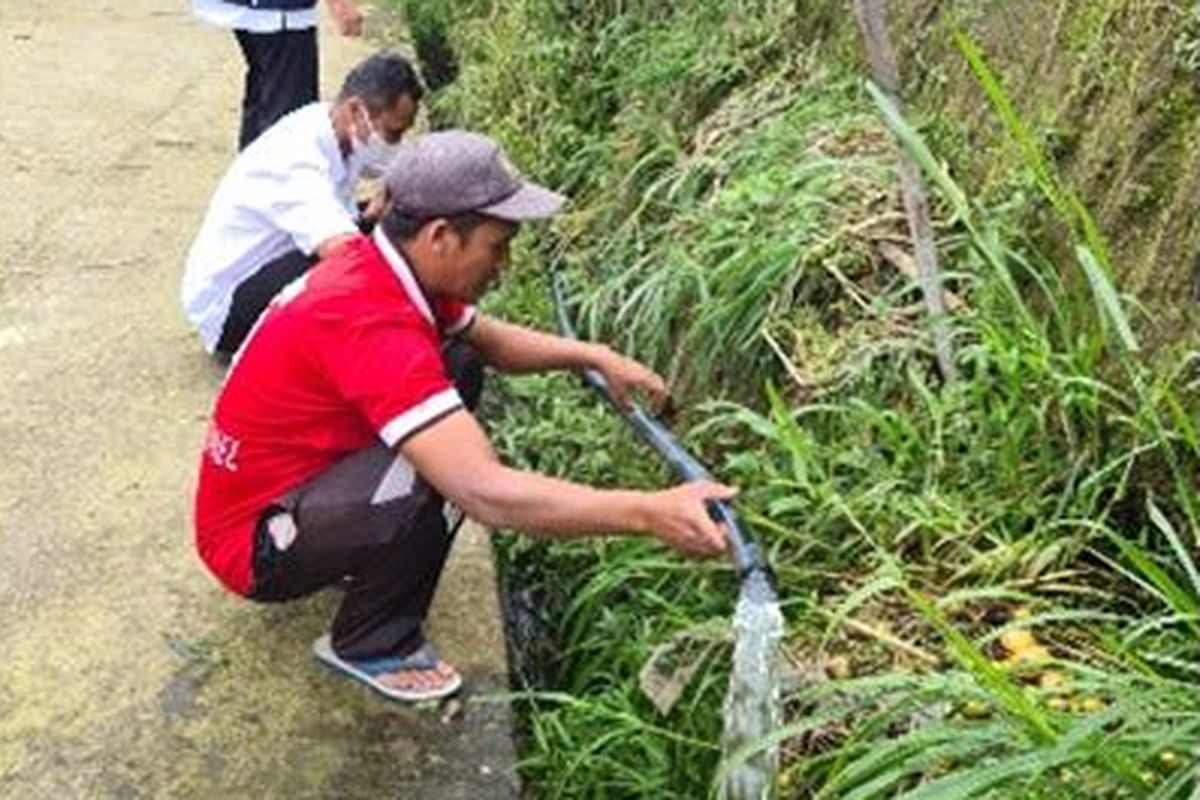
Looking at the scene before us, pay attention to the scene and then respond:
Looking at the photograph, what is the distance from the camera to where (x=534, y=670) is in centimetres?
350

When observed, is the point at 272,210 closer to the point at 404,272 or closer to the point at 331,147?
the point at 331,147

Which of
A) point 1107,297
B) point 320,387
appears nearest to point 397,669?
point 320,387

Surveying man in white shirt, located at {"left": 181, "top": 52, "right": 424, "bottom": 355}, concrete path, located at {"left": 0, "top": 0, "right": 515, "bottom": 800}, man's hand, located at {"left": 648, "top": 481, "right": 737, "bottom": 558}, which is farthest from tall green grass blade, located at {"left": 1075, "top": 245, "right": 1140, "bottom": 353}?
man in white shirt, located at {"left": 181, "top": 52, "right": 424, "bottom": 355}

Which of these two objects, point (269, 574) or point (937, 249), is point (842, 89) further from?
point (269, 574)

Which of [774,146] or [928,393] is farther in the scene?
[774,146]

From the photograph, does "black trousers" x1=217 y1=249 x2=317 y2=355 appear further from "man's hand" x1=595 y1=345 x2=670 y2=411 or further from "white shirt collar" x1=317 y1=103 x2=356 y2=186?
"man's hand" x1=595 y1=345 x2=670 y2=411

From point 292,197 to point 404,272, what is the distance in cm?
145

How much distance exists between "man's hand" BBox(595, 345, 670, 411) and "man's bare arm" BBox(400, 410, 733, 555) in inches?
24.3

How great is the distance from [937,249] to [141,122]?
4739mm

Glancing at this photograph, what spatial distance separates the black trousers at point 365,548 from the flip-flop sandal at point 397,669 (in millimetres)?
19

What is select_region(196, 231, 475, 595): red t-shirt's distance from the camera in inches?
107

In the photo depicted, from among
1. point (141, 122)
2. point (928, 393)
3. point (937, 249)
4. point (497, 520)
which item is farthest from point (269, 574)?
point (141, 122)

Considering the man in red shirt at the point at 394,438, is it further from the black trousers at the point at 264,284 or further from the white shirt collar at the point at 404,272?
the black trousers at the point at 264,284

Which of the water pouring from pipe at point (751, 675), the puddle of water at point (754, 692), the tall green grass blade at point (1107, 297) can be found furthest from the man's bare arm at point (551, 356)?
the tall green grass blade at point (1107, 297)
